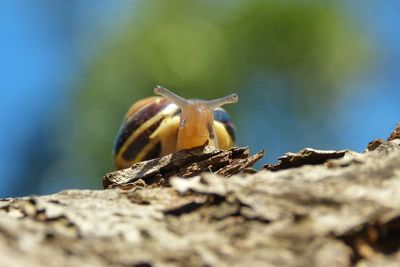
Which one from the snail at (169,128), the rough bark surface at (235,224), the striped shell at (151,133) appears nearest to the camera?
the rough bark surface at (235,224)

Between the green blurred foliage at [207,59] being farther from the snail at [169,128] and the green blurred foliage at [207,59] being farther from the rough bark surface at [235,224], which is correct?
the rough bark surface at [235,224]

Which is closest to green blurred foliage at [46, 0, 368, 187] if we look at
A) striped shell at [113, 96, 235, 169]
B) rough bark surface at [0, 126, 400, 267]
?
striped shell at [113, 96, 235, 169]

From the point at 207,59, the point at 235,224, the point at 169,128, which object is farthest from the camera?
the point at 207,59

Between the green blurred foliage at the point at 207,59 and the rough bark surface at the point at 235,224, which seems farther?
the green blurred foliage at the point at 207,59

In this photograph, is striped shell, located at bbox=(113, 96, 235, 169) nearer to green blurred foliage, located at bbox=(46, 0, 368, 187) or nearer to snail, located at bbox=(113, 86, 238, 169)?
snail, located at bbox=(113, 86, 238, 169)

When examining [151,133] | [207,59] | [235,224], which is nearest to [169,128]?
[151,133]

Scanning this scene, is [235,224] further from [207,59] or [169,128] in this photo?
[207,59]

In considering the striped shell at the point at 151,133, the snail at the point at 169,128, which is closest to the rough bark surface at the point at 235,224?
the snail at the point at 169,128
